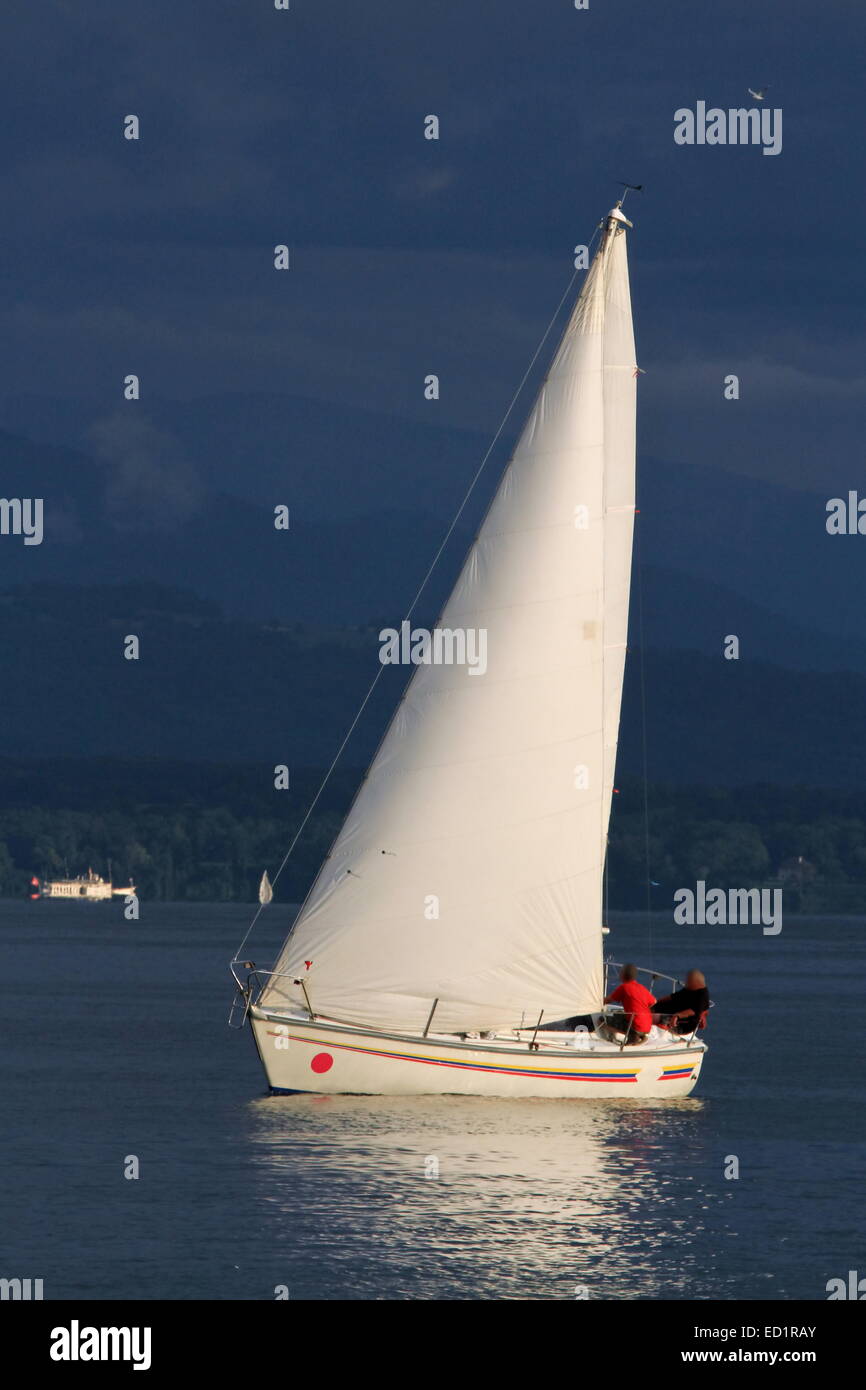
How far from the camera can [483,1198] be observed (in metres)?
36.8

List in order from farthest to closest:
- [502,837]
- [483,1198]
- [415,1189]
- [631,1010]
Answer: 1. [631,1010]
2. [502,837]
3. [415,1189]
4. [483,1198]

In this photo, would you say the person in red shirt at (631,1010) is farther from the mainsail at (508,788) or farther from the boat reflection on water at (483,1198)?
the boat reflection on water at (483,1198)

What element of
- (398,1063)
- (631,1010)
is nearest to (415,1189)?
(398,1063)

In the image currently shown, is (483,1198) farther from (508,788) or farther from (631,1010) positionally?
(508,788)

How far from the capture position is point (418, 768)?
42.9 metres

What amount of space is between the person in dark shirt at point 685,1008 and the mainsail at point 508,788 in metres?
3.15

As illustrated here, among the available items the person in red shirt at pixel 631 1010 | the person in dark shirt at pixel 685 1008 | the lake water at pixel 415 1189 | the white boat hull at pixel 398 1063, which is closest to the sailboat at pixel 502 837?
the white boat hull at pixel 398 1063

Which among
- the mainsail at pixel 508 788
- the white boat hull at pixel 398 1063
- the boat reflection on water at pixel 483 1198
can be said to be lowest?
the boat reflection on water at pixel 483 1198

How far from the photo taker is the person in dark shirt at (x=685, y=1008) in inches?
1809

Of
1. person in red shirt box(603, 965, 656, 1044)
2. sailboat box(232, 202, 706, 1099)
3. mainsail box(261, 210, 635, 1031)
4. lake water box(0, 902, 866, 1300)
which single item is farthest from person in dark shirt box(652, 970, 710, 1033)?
mainsail box(261, 210, 635, 1031)

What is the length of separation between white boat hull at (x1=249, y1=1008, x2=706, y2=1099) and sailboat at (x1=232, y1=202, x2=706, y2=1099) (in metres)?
0.04

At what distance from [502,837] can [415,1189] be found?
807cm
